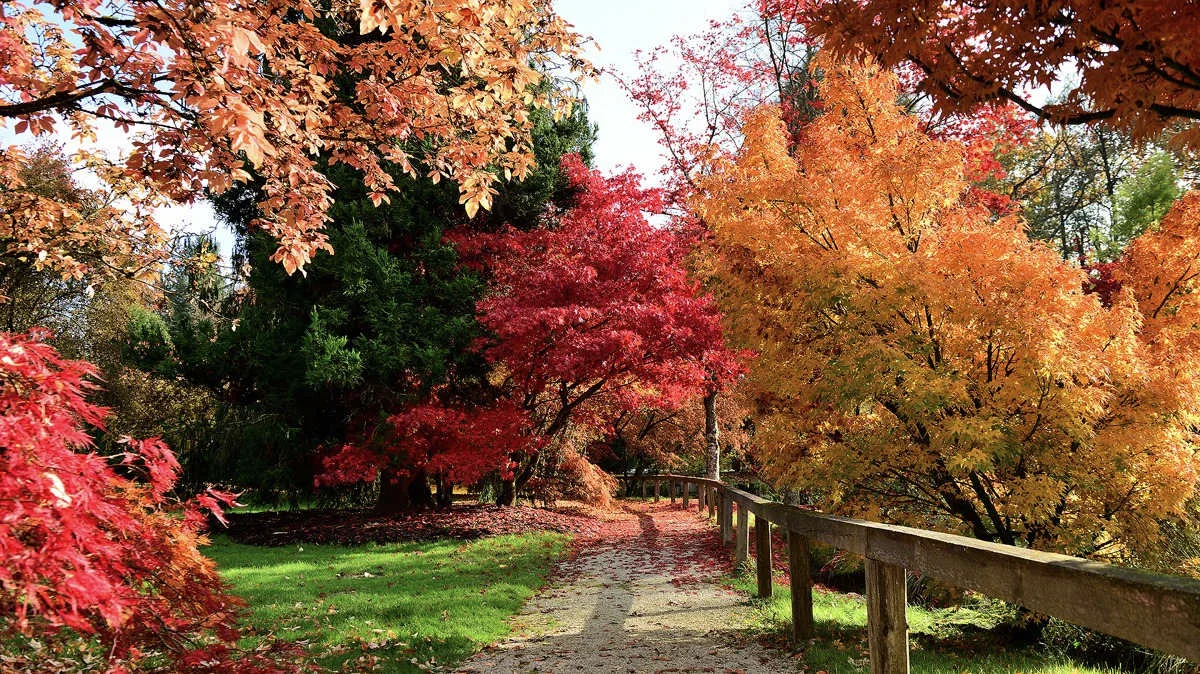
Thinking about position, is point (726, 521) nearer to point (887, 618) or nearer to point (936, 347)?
point (936, 347)

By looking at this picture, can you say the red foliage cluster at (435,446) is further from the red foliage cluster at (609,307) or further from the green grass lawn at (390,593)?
the green grass lawn at (390,593)

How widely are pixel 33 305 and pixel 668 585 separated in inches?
920

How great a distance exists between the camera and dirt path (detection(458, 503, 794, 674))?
16.8 ft

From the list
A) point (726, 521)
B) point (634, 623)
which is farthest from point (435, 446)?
point (634, 623)

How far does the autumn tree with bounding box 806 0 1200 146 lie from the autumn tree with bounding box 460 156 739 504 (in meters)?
7.84

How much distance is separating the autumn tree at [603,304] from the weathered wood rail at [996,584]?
22.6ft

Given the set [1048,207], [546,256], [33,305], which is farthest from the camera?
[1048,207]

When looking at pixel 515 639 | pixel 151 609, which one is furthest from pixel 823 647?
pixel 151 609

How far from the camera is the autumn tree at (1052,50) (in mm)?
2727

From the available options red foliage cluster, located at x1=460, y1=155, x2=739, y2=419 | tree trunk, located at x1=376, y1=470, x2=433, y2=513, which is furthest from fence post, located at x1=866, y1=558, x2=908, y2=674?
tree trunk, located at x1=376, y1=470, x2=433, y2=513

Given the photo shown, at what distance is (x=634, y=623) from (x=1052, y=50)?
18.2ft

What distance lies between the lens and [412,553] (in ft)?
36.2

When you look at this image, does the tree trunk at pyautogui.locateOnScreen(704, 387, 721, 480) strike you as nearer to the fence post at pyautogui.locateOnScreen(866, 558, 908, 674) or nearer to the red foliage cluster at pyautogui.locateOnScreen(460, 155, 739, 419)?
the red foliage cluster at pyautogui.locateOnScreen(460, 155, 739, 419)

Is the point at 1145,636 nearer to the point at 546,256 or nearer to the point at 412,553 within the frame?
the point at 412,553
